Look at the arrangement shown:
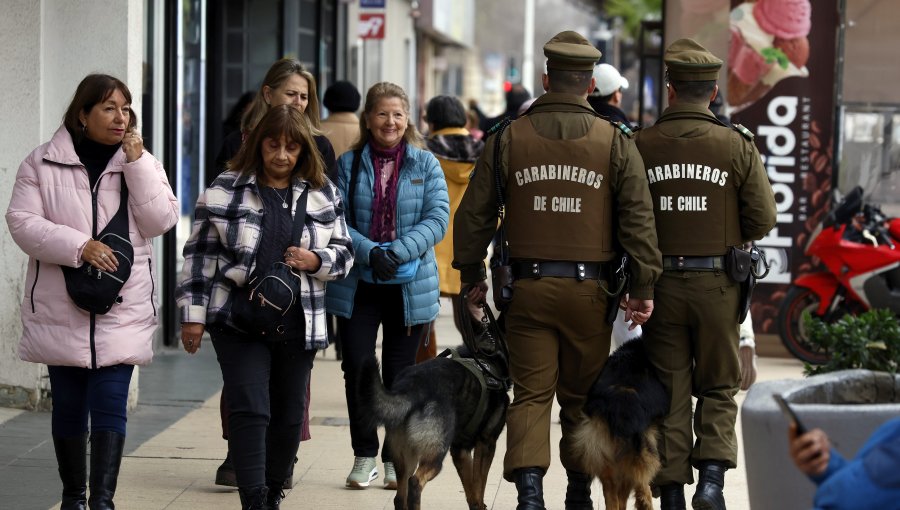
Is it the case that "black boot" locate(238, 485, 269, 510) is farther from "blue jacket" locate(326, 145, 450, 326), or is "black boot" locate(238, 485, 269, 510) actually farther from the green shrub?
the green shrub

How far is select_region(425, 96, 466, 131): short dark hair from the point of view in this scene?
9273 mm

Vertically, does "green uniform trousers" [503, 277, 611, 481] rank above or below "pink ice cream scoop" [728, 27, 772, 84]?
below

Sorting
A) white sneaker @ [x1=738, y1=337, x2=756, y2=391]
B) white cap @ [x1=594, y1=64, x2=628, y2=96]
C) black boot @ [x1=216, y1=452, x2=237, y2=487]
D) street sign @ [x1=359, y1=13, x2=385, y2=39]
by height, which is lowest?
black boot @ [x1=216, y1=452, x2=237, y2=487]

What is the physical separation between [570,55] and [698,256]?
1.00m

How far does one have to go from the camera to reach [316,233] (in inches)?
227

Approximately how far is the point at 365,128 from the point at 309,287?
1.41 metres

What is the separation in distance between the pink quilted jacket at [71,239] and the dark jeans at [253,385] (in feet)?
1.32

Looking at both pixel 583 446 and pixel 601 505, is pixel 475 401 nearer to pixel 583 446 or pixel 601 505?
pixel 583 446

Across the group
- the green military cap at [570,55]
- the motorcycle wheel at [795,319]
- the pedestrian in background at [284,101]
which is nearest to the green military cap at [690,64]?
the green military cap at [570,55]

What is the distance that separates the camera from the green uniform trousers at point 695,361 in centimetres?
599

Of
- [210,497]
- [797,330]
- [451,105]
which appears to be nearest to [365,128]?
[210,497]

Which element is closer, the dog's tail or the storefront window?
the dog's tail

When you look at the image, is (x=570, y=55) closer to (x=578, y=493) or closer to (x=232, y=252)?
(x=232, y=252)

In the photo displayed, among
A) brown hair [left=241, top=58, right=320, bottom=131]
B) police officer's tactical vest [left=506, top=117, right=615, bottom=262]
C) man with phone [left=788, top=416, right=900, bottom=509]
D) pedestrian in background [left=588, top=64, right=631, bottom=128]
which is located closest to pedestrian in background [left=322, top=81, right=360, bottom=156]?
pedestrian in background [left=588, top=64, right=631, bottom=128]
